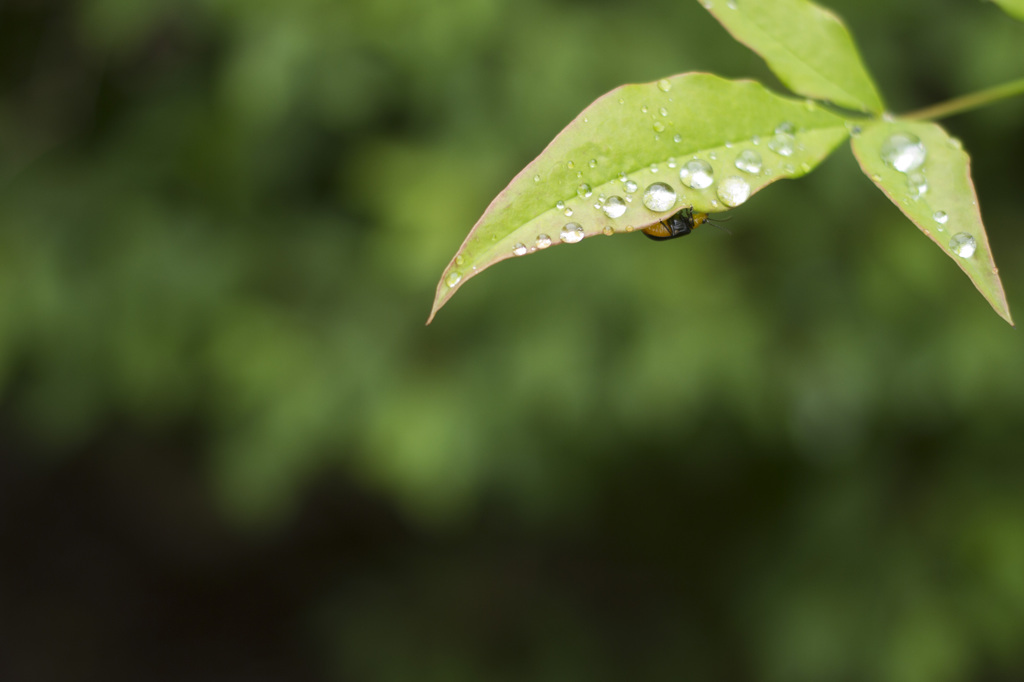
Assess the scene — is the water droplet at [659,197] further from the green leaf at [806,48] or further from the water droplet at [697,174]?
the green leaf at [806,48]

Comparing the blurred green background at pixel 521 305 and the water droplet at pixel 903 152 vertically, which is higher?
the water droplet at pixel 903 152

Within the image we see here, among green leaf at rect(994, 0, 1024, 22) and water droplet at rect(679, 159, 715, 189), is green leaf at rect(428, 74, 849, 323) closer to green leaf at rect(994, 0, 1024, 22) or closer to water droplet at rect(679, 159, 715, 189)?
water droplet at rect(679, 159, 715, 189)

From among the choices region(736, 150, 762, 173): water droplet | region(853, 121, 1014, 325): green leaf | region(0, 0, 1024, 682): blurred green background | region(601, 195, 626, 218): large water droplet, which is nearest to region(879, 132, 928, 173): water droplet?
region(853, 121, 1014, 325): green leaf

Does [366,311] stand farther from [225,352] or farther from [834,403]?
[834,403]

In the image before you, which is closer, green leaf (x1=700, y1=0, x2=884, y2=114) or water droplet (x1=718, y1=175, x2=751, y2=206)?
water droplet (x1=718, y1=175, x2=751, y2=206)

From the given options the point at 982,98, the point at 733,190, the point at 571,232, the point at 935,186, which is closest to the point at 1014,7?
the point at 982,98

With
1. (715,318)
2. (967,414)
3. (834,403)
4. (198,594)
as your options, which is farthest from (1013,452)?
(198,594)

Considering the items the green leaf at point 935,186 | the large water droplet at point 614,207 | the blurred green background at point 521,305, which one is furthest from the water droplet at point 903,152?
the blurred green background at point 521,305
